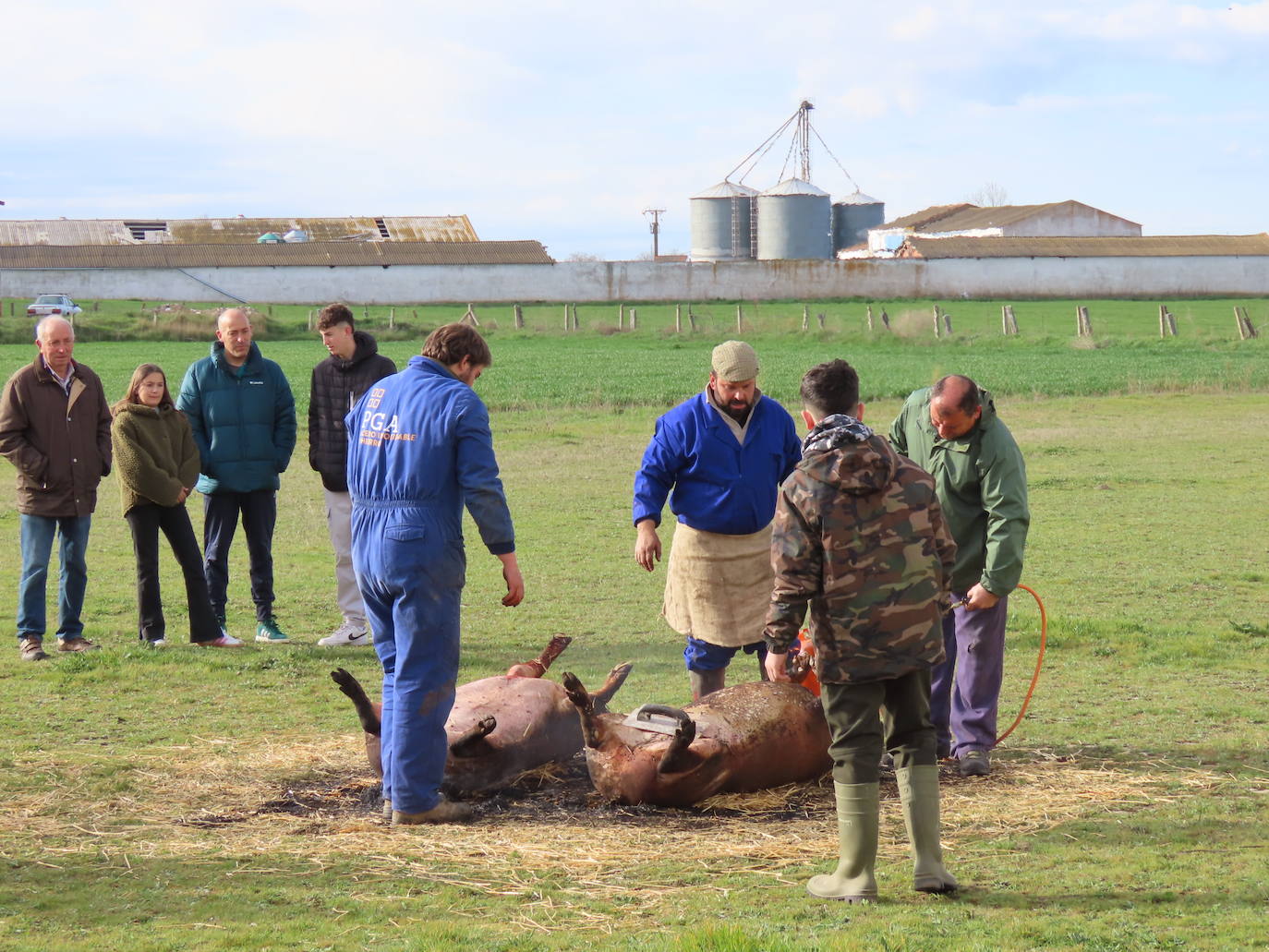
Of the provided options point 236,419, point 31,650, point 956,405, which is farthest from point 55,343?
point 956,405

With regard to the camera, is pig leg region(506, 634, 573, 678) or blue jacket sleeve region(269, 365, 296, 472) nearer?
pig leg region(506, 634, 573, 678)

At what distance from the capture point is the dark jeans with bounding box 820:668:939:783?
4738 mm

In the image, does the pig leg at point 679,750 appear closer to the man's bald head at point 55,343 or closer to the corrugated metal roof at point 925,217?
the man's bald head at point 55,343

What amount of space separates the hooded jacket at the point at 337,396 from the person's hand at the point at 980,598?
4.38m

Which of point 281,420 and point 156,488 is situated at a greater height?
point 281,420

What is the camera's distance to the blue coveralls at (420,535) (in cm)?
555

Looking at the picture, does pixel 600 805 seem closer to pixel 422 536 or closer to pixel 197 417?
pixel 422 536

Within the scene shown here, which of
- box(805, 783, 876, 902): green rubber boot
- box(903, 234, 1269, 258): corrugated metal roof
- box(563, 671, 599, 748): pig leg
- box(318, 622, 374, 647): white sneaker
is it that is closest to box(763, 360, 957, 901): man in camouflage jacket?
box(805, 783, 876, 902): green rubber boot

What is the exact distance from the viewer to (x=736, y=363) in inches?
253

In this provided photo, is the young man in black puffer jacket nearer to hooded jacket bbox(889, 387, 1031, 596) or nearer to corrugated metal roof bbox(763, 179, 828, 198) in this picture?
hooded jacket bbox(889, 387, 1031, 596)

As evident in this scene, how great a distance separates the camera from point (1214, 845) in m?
5.16

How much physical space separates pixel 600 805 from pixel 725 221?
8191cm

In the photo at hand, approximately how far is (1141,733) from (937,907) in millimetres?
2846

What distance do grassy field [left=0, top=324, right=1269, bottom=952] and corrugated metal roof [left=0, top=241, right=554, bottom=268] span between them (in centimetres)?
5729
